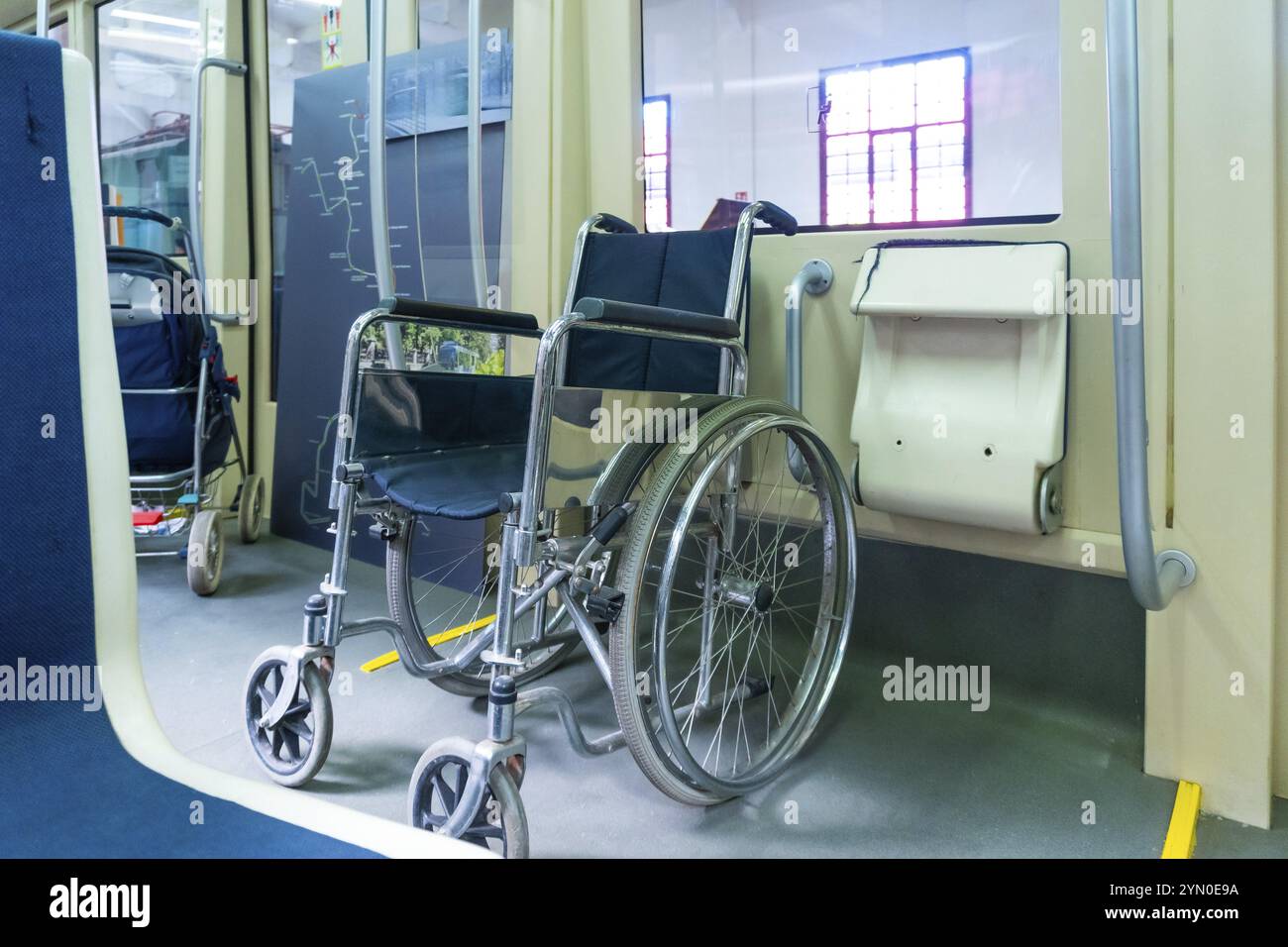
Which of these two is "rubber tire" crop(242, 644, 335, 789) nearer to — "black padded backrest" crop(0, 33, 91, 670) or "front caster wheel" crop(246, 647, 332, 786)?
"front caster wheel" crop(246, 647, 332, 786)

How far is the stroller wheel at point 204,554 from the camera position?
106 inches

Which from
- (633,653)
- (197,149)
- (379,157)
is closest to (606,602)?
(633,653)

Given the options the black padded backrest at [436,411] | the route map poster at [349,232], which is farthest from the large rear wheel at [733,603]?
the route map poster at [349,232]

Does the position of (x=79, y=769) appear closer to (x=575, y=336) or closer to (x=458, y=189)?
(x=575, y=336)

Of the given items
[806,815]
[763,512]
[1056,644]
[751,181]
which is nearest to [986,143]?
[751,181]

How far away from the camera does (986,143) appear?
97.9 inches

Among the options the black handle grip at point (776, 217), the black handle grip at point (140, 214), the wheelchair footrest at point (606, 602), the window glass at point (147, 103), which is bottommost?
the wheelchair footrest at point (606, 602)

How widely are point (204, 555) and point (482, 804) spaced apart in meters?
1.79

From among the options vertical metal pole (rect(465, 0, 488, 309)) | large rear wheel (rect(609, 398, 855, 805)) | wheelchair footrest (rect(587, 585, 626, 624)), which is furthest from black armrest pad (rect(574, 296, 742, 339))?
vertical metal pole (rect(465, 0, 488, 309))

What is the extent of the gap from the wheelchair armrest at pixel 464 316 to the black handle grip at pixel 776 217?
1.76 ft

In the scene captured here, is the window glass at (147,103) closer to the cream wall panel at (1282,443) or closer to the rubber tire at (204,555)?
the rubber tire at (204,555)

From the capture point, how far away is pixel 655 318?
142 cm

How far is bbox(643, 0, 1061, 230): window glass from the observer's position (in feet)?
7.37

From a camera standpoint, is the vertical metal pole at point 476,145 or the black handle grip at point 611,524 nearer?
the black handle grip at point 611,524
